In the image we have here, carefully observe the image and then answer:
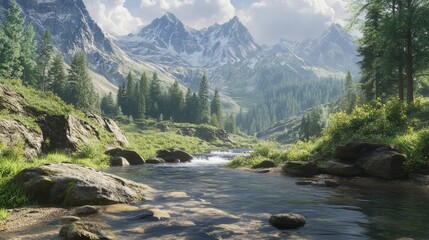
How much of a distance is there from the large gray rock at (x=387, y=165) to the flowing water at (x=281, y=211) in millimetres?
975

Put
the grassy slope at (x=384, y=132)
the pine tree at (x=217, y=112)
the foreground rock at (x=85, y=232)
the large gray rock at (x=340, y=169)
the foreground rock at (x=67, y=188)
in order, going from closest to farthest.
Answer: the foreground rock at (x=85, y=232)
the foreground rock at (x=67, y=188)
the grassy slope at (x=384, y=132)
the large gray rock at (x=340, y=169)
the pine tree at (x=217, y=112)

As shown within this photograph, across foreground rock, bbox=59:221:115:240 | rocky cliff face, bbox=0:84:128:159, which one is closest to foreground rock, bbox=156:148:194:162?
rocky cliff face, bbox=0:84:128:159

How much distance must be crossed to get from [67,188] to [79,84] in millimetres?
86513

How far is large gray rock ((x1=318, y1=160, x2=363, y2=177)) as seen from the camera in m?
20.2

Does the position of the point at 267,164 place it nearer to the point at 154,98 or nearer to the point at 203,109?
the point at 203,109

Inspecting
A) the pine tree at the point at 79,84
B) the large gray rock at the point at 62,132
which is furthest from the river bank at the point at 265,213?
the pine tree at the point at 79,84

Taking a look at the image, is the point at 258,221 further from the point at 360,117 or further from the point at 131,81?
the point at 131,81

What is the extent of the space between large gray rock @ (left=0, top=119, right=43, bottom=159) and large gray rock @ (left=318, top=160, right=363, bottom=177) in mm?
21272

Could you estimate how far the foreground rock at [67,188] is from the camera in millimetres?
12672

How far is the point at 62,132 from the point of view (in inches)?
1211

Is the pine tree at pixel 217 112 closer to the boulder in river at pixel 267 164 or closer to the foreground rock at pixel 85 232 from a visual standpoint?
the boulder in river at pixel 267 164

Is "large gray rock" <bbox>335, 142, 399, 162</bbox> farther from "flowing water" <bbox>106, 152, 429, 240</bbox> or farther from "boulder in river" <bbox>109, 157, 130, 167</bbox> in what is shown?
"boulder in river" <bbox>109, 157, 130, 167</bbox>

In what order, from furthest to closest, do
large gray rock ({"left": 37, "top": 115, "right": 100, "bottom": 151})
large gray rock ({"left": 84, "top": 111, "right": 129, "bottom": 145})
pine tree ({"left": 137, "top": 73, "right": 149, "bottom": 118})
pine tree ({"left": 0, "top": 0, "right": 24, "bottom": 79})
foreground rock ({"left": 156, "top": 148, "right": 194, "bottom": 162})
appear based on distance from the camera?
pine tree ({"left": 137, "top": 73, "right": 149, "bottom": 118}) → pine tree ({"left": 0, "top": 0, "right": 24, "bottom": 79}) → large gray rock ({"left": 84, "top": 111, "right": 129, "bottom": 145}) → foreground rock ({"left": 156, "top": 148, "right": 194, "bottom": 162}) → large gray rock ({"left": 37, "top": 115, "right": 100, "bottom": 151})

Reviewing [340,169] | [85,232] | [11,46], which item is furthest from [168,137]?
[85,232]
